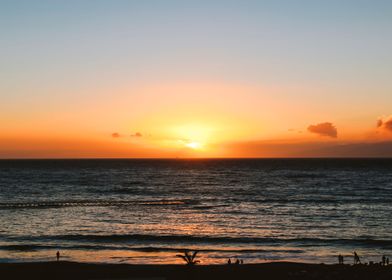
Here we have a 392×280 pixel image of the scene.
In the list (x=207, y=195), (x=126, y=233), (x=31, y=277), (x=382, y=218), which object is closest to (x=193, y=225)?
(x=126, y=233)

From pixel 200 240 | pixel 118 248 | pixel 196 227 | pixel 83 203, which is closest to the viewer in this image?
pixel 118 248

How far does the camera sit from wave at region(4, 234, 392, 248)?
4025cm

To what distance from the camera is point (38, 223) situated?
49.7 m

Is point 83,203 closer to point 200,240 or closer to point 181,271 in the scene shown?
point 200,240

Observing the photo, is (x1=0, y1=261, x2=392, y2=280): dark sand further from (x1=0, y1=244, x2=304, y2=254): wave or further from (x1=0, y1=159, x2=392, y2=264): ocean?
(x1=0, y1=244, x2=304, y2=254): wave

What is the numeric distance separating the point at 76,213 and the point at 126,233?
47.7 ft

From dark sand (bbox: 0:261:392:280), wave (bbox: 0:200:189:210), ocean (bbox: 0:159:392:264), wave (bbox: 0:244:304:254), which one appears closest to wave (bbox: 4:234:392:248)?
ocean (bbox: 0:159:392:264)

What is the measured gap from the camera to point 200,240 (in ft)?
138

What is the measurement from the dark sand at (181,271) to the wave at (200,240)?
9.98 m

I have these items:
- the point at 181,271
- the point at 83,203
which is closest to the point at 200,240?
the point at 181,271

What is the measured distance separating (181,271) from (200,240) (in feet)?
51.1

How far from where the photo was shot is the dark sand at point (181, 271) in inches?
956

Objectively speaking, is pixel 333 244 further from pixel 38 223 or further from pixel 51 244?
pixel 38 223

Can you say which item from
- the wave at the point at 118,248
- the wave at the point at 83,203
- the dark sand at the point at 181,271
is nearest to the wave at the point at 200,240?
the wave at the point at 118,248
